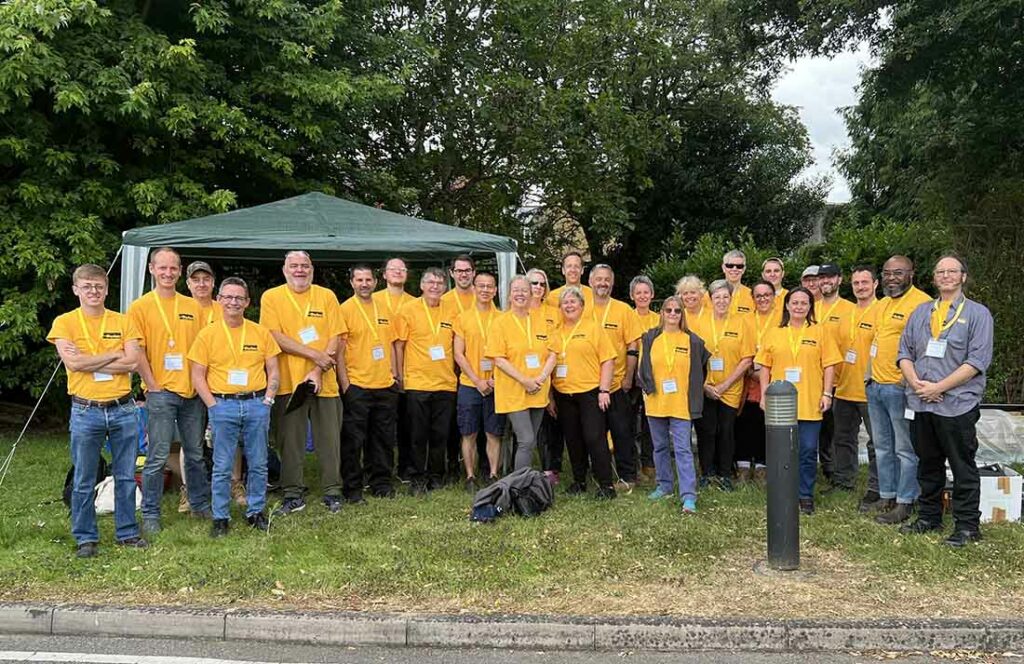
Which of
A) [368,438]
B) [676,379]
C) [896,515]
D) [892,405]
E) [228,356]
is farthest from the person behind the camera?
[368,438]

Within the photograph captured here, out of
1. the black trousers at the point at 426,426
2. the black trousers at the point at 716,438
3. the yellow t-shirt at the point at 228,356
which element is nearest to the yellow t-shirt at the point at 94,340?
the yellow t-shirt at the point at 228,356

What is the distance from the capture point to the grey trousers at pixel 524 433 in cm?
631

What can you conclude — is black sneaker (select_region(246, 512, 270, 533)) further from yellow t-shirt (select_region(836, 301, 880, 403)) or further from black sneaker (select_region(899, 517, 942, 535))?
yellow t-shirt (select_region(836, 301, 880, 403))

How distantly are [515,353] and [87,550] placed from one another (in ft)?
10.8

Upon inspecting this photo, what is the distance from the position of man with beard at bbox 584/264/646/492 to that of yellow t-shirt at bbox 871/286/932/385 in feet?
6.29

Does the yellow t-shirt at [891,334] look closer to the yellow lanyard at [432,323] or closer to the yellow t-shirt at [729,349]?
the yellow t-shirt at [729,349]

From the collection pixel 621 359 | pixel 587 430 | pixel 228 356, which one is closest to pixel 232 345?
pixel 228 356

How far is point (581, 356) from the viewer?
21.1 ft

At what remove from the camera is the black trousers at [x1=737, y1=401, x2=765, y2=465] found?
7.05 m

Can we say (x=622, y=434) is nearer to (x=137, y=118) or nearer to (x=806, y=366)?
(x=806, y=366)

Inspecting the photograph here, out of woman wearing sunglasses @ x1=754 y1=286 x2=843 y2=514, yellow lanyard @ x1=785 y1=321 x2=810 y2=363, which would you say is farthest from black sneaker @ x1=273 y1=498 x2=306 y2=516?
yellow lanyard @ x1=785 y1=321 x2=810 y2=363

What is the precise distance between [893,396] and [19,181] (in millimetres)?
9473

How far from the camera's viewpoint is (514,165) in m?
15.6

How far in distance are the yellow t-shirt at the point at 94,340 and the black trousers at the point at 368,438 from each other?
194 centimetres
